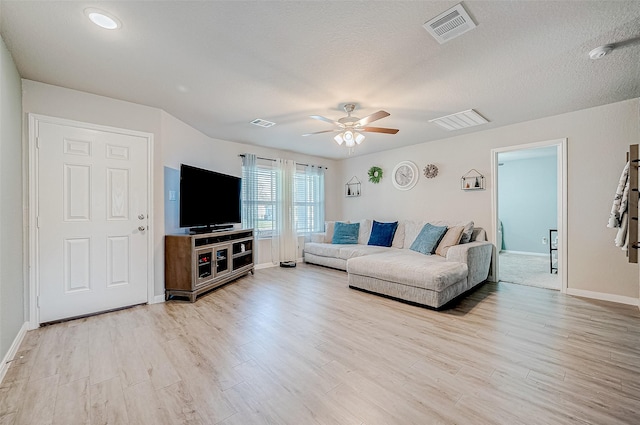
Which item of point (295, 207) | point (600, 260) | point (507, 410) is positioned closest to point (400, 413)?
point (507, 410)

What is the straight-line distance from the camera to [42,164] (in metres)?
2.57

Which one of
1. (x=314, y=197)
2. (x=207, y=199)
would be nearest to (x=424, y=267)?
(x=207, y=199)

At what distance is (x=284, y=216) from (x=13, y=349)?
3805 mm

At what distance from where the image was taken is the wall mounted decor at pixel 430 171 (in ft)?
15.5

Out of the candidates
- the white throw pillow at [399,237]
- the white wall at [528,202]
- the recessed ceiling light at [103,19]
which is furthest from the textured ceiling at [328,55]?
the white wall at [528,202]

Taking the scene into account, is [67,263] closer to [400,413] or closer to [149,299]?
[149,299]

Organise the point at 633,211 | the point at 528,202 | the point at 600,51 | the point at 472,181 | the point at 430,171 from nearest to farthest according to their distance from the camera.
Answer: the point at 600,51, the point at 633,211, the point at 472,181, the point at 430,171, the point at 528,202

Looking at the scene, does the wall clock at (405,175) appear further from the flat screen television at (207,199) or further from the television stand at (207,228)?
the television stand at (207,228)

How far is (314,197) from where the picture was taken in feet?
19.6

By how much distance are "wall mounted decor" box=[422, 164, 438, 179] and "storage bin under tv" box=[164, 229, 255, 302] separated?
3.48 m

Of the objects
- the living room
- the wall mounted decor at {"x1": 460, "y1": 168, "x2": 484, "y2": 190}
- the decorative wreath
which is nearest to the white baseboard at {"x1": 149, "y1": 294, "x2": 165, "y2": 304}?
the living room

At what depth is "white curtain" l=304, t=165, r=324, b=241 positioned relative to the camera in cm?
585

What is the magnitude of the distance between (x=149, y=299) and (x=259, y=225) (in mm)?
2258

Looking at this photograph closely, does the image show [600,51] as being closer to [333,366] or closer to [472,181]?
[472,181]
